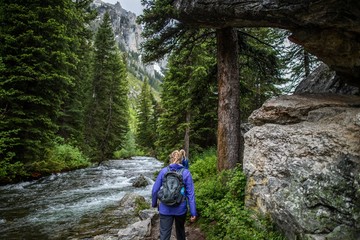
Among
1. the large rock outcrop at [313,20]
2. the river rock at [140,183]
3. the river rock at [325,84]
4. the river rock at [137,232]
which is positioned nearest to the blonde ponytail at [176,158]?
the river rock at [137,232]

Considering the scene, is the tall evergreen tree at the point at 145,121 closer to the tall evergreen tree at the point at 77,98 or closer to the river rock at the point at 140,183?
the tall evergreen tree at the point at 77,98

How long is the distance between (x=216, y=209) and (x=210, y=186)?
1.17 m

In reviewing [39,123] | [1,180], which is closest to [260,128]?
[1,180]

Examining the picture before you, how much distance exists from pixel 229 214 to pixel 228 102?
3743mm

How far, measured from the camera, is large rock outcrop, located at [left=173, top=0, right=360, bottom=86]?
18.1 feet

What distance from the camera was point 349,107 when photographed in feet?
20.2

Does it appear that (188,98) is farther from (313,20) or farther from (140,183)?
(313,20)

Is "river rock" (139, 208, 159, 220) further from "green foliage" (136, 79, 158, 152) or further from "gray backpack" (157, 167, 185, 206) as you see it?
"green foliage" (136, 79, 158, 152)

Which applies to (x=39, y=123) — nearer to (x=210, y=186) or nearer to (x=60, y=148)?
(x=60, y=148)

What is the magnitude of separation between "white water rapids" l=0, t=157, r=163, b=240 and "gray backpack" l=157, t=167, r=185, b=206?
4028 millimetres

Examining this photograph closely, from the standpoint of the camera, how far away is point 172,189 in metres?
5.39

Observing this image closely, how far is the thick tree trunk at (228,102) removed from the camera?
9.13m

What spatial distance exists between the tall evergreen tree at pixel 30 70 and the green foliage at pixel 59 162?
683 mm

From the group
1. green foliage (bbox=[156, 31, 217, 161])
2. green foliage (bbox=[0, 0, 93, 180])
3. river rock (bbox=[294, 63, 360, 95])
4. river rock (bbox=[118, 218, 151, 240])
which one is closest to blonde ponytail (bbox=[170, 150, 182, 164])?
river rock (bbox=[118, 218, 151, 240])
